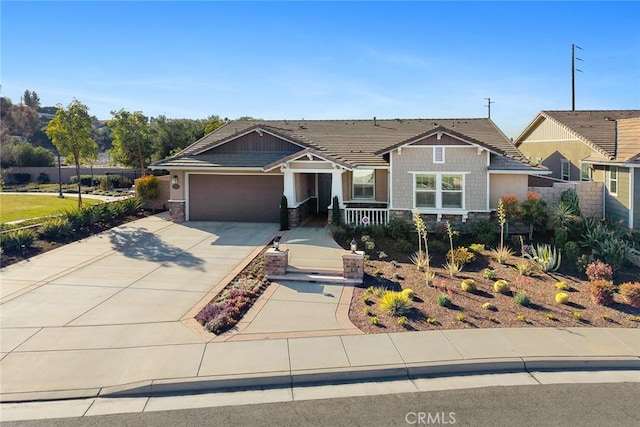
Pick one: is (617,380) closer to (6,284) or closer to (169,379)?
(169,379)

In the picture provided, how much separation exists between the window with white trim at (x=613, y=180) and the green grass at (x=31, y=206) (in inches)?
923

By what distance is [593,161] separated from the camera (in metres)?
18.8

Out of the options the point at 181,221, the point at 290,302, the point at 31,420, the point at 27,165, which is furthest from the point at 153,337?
the point at 27,165

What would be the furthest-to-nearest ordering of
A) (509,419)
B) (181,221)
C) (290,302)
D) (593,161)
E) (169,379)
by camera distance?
(181,221) < (593,161) < (290,302) < (169,379) < (509,419)

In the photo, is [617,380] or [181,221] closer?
[617,380]

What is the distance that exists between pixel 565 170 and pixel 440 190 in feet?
30.0

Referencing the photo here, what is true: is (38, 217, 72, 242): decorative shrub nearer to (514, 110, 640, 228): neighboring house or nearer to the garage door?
the garage door

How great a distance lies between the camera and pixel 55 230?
16141 mm

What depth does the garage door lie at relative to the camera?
2027 cm

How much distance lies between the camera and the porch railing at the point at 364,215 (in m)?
17.8

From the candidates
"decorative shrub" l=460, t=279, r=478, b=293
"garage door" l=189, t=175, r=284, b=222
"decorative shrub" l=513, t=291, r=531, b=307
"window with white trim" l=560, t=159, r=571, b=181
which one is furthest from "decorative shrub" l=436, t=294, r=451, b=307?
"window with white trim" l=560, t=159, r=571, b=181

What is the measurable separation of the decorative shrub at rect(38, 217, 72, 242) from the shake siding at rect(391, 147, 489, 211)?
12.9 m

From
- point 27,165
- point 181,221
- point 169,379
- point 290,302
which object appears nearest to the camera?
point 169,379

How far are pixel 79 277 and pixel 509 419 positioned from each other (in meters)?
11.1
